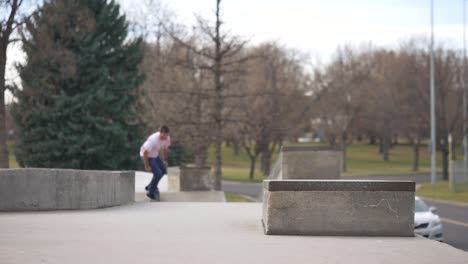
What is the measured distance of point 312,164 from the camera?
19.8 metres

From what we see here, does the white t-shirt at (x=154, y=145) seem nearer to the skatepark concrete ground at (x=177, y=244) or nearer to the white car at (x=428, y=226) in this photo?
the skatepark concrete ground at (x=177, y=244)

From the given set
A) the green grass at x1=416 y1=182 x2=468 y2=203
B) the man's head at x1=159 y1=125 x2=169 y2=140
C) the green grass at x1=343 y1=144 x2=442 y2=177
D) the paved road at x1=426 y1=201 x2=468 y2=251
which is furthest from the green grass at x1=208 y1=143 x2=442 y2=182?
the man's head at x1=159 y1=125 x2=169 y2=140

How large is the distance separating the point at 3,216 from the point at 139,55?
30464mm

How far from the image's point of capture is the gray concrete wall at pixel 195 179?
2408 centimetres

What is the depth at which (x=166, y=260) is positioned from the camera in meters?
7.34

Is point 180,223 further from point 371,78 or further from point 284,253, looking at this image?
point 371,78

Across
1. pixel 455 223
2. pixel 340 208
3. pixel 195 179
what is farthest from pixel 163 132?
pixel 455 223

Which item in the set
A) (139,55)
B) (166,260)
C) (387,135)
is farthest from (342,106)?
(166,260)

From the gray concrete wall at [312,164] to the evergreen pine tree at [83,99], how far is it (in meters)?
19.5

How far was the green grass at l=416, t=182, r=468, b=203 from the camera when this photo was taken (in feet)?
127

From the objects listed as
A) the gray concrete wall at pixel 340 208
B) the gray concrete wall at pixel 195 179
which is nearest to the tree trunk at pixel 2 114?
the gray concrete wall at pixel 195 179

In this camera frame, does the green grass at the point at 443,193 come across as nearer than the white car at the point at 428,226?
No

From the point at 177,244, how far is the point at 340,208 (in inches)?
85.9

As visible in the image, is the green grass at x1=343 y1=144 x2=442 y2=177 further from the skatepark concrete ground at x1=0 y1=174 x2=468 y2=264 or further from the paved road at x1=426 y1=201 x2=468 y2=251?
the skatepark concrete ground at x1=0 y1=174 x2=468 y2=264
